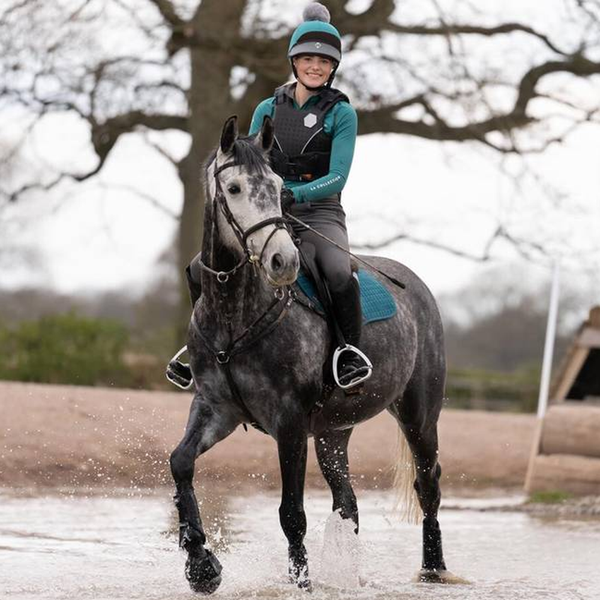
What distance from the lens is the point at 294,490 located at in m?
6.25

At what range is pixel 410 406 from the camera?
7.77 m

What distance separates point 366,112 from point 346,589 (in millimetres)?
15816

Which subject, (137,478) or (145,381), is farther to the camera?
(145,381)

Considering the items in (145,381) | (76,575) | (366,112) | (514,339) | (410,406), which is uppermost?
(366,112)

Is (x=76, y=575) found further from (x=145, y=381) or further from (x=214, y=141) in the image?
(x=214, y=141)

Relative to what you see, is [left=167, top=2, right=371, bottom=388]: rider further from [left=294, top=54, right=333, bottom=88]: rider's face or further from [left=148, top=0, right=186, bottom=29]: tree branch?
[left=148, top=0, right=186, bottom=29]: tree branch

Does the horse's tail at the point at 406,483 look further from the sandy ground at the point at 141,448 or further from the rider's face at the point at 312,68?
the sandy ground at the point at 141,448

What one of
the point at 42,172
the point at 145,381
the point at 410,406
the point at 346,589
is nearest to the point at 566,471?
the point at 410,406

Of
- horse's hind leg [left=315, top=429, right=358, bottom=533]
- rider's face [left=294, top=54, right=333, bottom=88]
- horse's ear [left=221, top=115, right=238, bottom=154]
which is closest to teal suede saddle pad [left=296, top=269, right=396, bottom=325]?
horse's hind leg [left=315, top=429, right=358, bottom=533]

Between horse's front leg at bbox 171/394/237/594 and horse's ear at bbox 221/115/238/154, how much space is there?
4.23ft

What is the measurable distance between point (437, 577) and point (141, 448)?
6062mm

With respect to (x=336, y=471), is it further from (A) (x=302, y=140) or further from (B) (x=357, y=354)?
(A) (x=302, y=140)

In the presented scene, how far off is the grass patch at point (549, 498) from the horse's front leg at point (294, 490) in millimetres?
6268

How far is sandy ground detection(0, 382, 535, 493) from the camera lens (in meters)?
11.9
